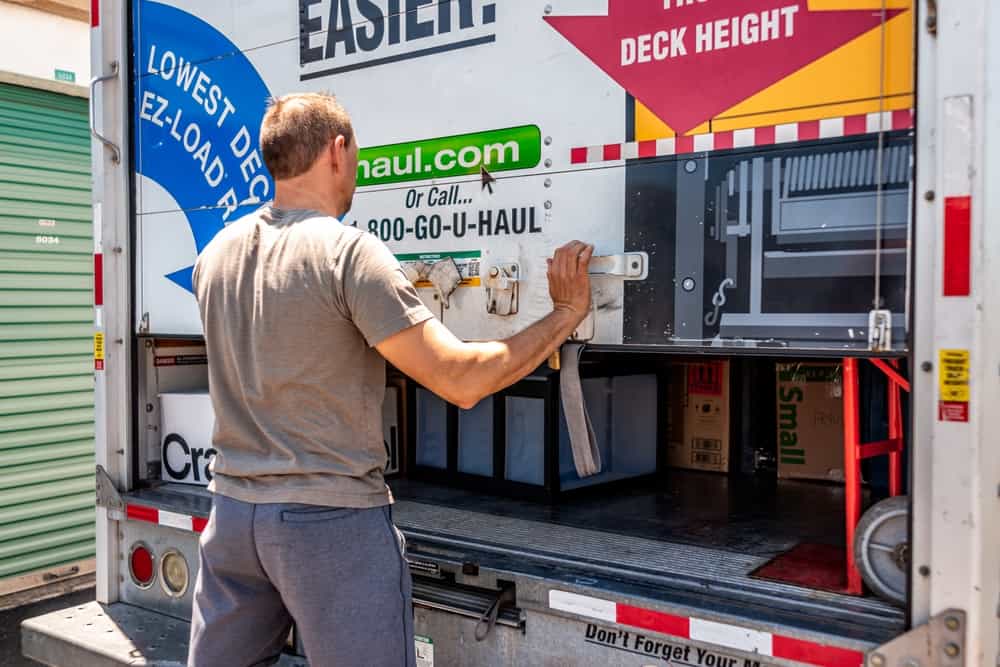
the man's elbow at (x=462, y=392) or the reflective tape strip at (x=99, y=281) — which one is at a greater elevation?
the reflective tape strip at (x=99, y=281)

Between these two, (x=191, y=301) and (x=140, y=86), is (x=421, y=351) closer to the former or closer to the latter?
(x=191, y=301)

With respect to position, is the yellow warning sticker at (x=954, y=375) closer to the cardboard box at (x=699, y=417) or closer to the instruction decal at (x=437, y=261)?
the instruction decal at (x=437, y=261)

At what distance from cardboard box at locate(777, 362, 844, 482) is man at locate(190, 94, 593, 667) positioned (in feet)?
6.00

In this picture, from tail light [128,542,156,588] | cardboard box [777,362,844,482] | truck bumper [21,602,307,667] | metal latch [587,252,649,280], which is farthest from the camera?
cardboard box [777,362,844,482]

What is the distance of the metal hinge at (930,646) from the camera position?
1789 millimetres

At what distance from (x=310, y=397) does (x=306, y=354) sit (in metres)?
0.10

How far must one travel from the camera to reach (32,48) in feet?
18.0

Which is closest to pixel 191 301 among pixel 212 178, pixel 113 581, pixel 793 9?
pixel 212 178

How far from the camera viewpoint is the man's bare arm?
2002mm

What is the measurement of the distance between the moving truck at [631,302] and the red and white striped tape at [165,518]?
28 mm

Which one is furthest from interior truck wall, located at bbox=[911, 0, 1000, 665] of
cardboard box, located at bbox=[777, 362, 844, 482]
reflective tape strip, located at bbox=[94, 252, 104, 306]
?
reflective tape strip, located at bbox=[94, 252, 104, 306]

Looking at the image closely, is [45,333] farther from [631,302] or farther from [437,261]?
[631,302]

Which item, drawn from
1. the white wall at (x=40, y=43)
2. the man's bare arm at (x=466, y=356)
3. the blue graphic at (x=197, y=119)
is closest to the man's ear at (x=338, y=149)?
the man's bare arm at (x=466, y=356)

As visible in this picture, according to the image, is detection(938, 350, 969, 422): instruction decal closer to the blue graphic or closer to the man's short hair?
the man's short hair
